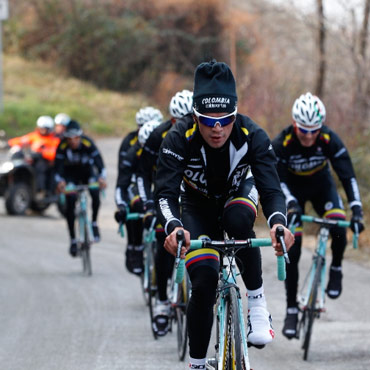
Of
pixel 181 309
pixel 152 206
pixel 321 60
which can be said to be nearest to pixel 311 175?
pixel 152 206

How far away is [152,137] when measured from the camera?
8734 mm

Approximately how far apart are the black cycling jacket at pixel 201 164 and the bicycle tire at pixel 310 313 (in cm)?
257

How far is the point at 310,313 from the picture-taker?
841 cm

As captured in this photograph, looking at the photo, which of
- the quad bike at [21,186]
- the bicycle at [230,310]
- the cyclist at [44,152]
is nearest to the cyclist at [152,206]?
the bicycle at [230,310]

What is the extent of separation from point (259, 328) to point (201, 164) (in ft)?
3.59

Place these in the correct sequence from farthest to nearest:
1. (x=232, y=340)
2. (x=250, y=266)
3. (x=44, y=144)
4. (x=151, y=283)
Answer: (x=44, y=144)
(x=151, y=283)
(x=250, y=266)
(x=232, y=340)

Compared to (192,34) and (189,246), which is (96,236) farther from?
(192,34)

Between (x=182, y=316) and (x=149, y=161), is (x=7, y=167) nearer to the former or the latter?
(x=149, y=161)

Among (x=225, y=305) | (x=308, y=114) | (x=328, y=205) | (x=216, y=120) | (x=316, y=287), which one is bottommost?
(x=316, y=287)

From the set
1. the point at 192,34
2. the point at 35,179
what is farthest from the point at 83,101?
the point at 35,179

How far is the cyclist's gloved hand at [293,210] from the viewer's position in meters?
8.71

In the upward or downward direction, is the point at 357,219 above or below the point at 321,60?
below

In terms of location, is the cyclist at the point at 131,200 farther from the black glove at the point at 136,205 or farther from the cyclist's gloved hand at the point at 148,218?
the cyclist's gloved hand at the point at 148,218

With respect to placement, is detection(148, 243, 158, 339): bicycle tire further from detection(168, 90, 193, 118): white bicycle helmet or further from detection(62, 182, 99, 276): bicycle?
detection(62, 182, 99, 276): bicycle
